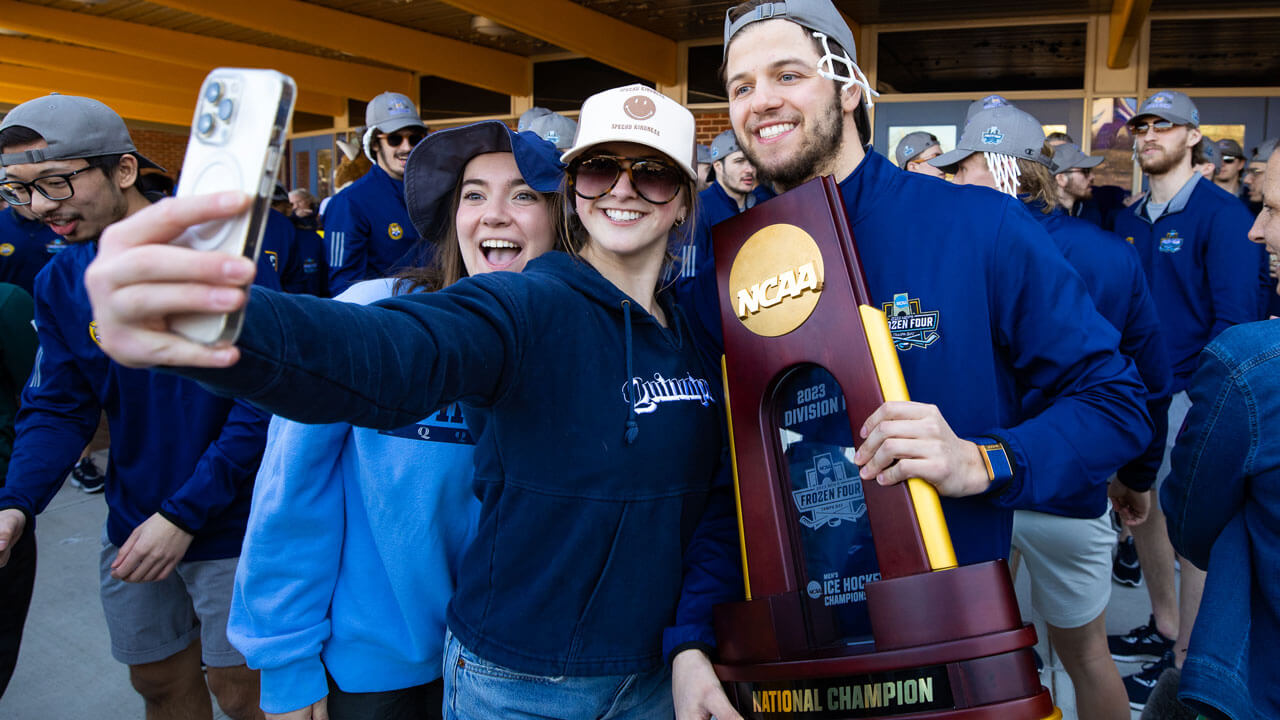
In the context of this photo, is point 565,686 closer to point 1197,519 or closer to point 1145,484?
point 1197,519

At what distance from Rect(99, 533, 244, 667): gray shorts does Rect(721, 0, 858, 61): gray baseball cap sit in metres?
2.08

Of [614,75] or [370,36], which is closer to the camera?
[370,36]

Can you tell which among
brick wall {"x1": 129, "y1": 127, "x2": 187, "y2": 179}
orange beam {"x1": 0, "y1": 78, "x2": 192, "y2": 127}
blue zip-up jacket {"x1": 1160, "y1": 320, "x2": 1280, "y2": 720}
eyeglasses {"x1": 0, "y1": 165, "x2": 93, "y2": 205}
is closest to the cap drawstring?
blue zip-up jacket {"x1": 1160, "y1": 320, "x2": 1280, "y2": 720}

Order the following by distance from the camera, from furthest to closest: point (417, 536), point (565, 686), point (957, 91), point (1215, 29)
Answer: point (957, 91), point (1215, 29), point (417, 536), point (565, 686)

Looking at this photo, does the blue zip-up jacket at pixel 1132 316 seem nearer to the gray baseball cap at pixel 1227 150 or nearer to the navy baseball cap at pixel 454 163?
the navy baseball cap at pixel 454 163

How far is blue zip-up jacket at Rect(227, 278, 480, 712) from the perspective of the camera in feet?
5.43

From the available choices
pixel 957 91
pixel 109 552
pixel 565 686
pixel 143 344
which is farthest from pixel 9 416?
pixel 957 91

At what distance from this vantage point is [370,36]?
1009cm

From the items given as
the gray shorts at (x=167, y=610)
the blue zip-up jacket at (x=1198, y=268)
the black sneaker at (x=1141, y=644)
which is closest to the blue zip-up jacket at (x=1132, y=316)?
the black sneaker at (x=1141, y=644)

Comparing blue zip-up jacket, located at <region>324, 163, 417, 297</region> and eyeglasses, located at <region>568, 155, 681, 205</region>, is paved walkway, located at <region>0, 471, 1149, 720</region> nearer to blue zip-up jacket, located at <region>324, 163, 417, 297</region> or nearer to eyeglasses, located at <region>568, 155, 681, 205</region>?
blue zip-up jacket, located at <region>324, 163, 417, 297</region>

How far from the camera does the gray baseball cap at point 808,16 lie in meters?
1.54

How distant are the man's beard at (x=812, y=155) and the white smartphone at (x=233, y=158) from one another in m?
1.04

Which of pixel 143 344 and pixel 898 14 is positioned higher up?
pixel 898 14

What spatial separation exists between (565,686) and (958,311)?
Result: 0.95 metres
